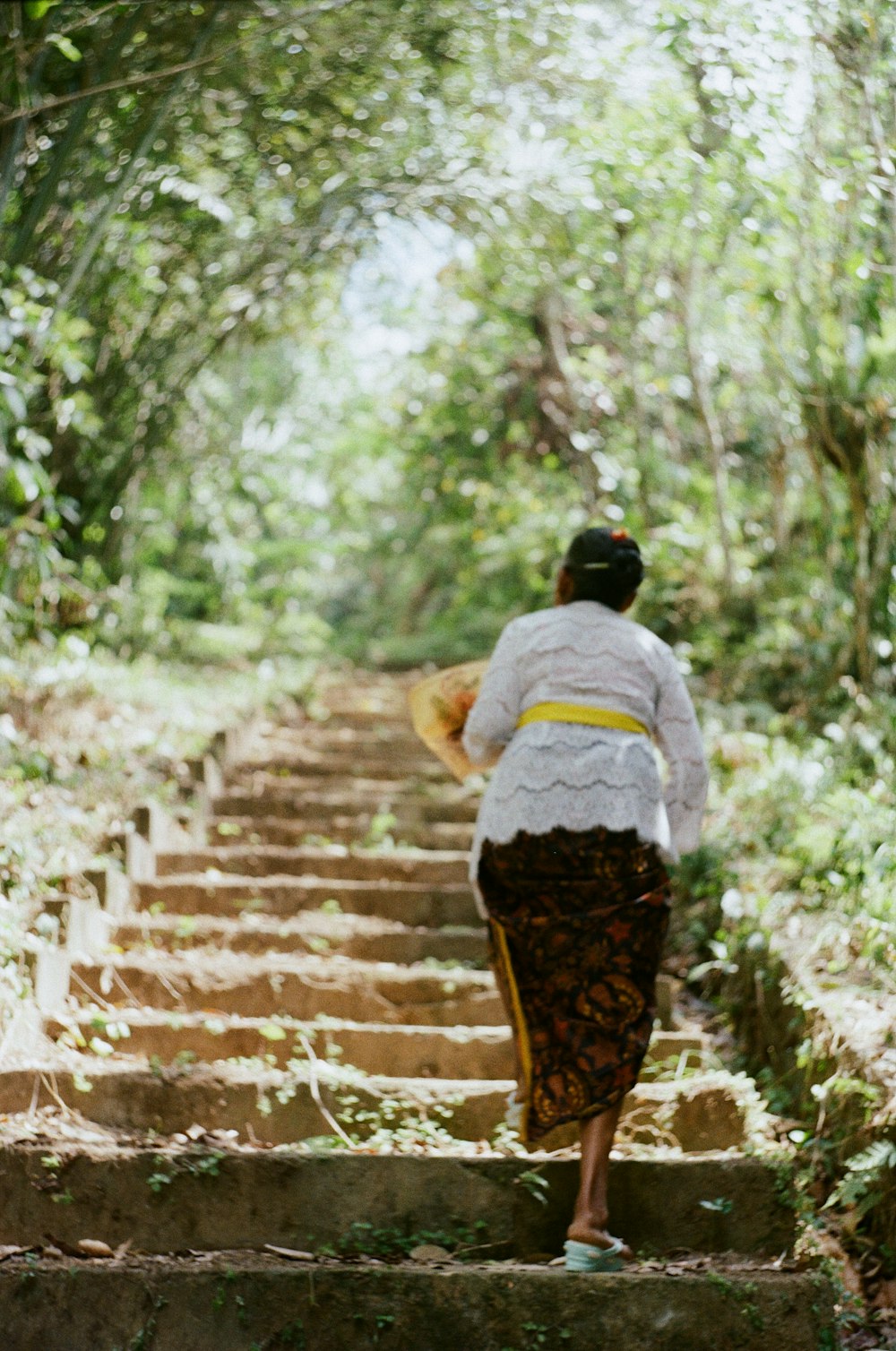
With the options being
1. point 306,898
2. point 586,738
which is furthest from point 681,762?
point 306,898

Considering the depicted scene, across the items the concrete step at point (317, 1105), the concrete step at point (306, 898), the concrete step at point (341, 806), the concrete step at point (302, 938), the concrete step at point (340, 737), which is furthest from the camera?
the concrete step at point (340, 737)

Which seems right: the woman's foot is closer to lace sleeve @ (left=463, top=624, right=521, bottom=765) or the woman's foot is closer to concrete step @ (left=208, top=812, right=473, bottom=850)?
lace sleeve @ (left=463, top=624, right=521, bottom=765)

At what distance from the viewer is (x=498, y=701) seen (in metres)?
3.20

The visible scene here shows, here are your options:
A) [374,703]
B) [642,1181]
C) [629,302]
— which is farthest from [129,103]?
[642,1181]

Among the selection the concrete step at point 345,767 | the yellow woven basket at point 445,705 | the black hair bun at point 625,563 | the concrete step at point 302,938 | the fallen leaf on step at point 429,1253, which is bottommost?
the concrete step at point 345,767

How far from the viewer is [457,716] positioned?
11.5 ft

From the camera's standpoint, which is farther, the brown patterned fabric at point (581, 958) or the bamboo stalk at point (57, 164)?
the bamboo stalk at point (57, 164)

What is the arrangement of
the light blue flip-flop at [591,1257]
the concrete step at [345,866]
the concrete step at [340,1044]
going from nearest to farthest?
the light blue flip-flop at [591,1257]
the concrete step at [340,1044]
the concrete step at [345,866]

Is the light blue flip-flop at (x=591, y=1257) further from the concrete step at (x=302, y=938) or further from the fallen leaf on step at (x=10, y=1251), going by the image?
the concrete step at (x=302, y=938)

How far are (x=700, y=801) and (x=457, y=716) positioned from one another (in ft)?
2.19

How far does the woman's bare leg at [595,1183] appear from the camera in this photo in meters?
2.84

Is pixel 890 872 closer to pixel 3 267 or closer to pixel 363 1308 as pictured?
pixel 363 1308

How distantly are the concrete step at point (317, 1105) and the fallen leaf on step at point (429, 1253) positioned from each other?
381mm


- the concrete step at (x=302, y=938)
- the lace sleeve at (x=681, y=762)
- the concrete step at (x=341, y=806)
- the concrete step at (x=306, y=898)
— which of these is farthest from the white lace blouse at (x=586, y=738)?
the concrete step at (x=341, y=806)
